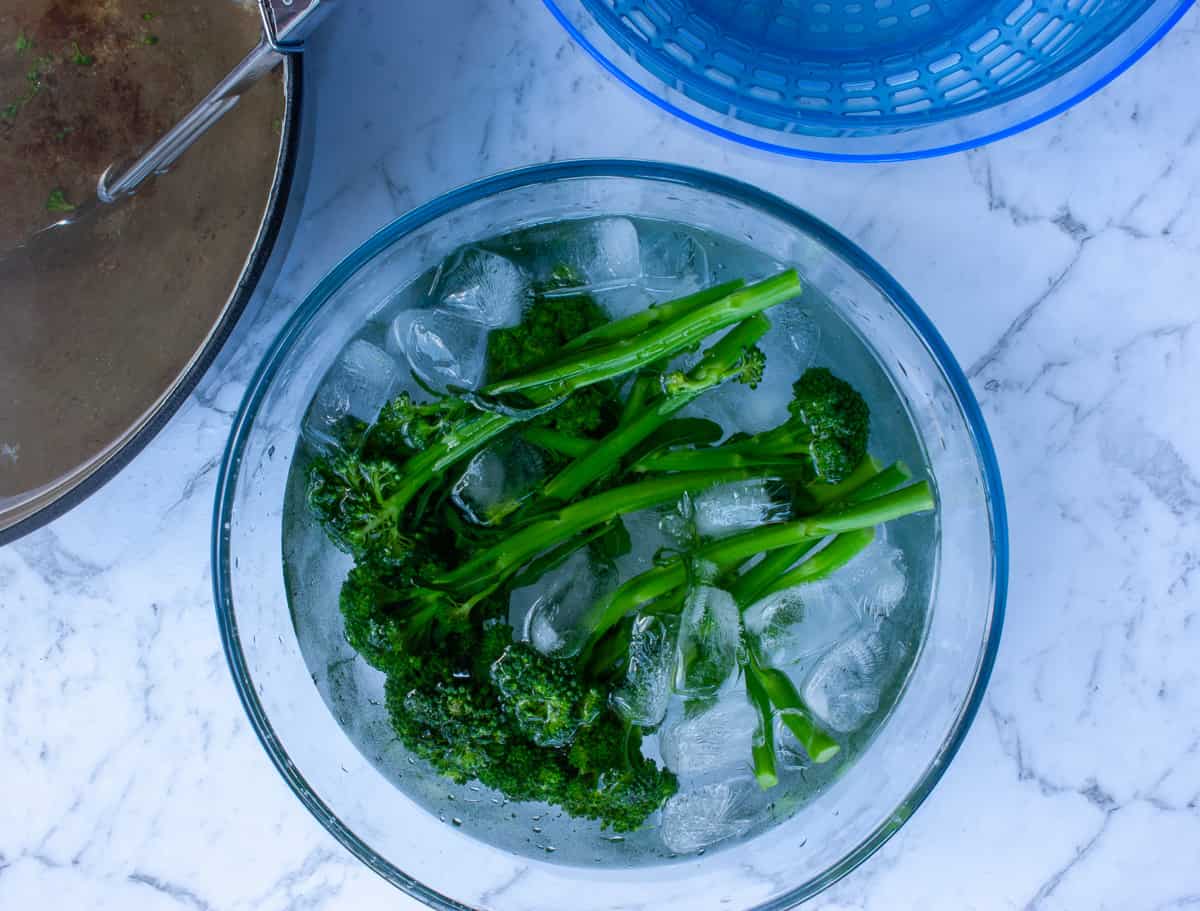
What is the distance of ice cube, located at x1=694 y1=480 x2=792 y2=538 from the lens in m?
1.33

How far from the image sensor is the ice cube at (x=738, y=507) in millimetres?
1330

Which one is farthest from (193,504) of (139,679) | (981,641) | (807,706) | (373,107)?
(981,641)

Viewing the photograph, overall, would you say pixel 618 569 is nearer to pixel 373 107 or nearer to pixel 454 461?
pixel 454 461

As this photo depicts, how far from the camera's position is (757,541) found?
52.0 inches

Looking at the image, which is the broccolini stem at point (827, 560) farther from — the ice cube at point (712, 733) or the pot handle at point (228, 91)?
the pot handle at point (228, 91)

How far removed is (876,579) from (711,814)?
39 cm

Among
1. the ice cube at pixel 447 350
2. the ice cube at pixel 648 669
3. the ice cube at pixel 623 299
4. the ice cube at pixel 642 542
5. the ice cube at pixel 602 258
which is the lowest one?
the ice cube at pixel 648 669

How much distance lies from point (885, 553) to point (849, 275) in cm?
38

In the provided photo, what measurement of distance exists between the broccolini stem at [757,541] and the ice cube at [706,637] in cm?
4

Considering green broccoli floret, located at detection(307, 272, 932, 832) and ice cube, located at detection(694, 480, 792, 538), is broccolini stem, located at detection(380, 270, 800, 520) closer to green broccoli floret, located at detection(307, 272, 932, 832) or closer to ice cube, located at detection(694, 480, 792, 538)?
green broccoli floret, located at detection(307, 272, 932, 832)

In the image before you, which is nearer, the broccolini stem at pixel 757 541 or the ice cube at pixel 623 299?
the broccolini stem at pixel 757 541

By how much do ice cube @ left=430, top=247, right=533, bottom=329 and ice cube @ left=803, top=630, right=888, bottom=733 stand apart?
24.7 inches

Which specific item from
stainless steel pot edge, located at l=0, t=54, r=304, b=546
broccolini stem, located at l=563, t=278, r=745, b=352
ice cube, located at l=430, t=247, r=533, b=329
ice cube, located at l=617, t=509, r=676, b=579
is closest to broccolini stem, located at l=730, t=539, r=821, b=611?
ice cube, located at l=617, t=509, r=676, b=579

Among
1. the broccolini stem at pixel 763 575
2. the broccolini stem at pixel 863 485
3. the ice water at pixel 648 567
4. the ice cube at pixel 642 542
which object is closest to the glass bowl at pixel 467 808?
the ice water at pixel 648 567
